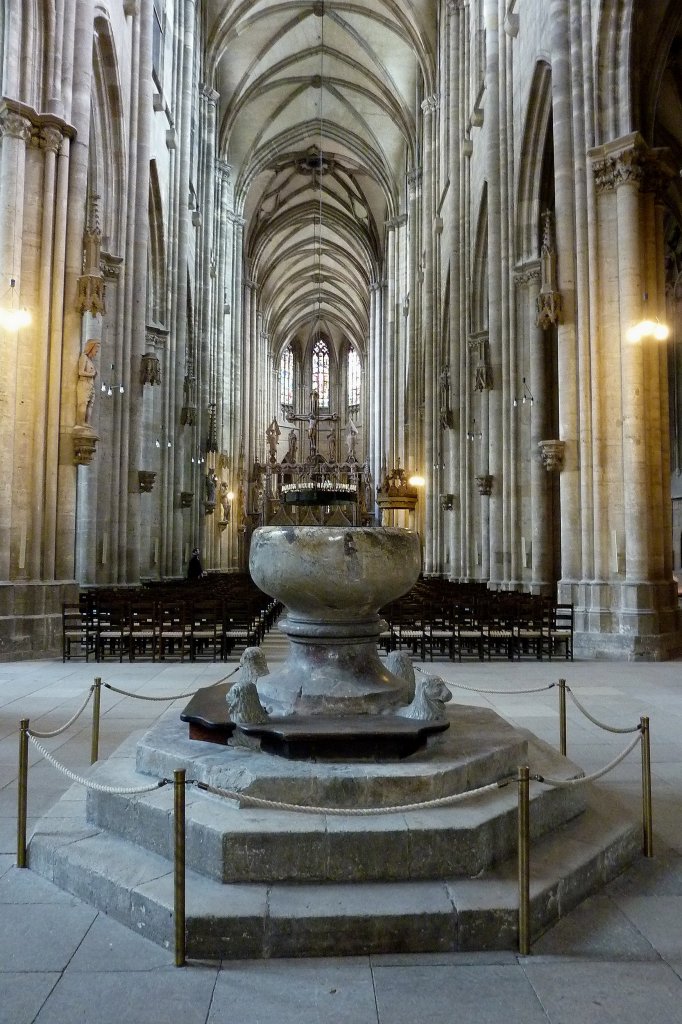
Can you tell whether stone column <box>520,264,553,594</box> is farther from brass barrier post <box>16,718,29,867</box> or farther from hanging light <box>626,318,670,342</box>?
brass barrier post <box>16,718,29,867</box>

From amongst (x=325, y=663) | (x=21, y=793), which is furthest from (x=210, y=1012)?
(x=325, y=663)

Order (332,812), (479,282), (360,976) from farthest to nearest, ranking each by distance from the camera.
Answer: (479,282)
(332,812)
(360,976)

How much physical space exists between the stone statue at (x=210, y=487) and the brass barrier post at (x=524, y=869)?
28.9m

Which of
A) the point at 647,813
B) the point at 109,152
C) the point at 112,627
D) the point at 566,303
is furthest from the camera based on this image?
the point at 109,152

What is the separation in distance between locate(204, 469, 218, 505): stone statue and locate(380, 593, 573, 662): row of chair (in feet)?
62.6

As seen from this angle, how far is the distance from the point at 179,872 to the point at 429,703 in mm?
1985

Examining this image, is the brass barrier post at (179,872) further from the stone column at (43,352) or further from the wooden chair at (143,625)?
the stone column at (43,352)

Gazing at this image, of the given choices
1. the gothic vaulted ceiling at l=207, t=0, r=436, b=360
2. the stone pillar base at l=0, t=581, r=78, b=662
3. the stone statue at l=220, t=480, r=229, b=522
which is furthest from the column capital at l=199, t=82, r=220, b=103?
the stone pillar base at l=0, t=581, r=78, b=662

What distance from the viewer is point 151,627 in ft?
41.3

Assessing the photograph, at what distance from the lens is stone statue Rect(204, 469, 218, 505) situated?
31594 millimetres

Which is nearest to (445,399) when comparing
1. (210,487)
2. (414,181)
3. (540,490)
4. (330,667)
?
(540,490)

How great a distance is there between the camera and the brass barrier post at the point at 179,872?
321 cm

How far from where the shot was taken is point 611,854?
4129 mm

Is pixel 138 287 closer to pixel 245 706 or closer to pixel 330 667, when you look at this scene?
pixel 330 667
